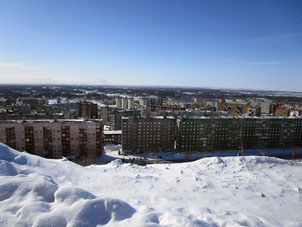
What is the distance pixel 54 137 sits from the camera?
2338cm

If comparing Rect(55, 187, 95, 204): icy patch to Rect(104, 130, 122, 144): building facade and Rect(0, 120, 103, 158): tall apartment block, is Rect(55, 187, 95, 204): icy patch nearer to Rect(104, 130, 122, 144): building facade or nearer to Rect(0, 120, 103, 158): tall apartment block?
Rect(0, 120, 103, 158): tall apartment block

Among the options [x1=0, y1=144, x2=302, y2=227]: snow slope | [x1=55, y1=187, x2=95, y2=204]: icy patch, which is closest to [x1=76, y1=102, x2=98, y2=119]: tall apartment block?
[x1=0, y1=144, x2=302, y2=227]: snow slope

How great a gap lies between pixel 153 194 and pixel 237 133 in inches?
988

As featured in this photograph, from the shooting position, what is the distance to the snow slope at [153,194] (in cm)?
A: 438

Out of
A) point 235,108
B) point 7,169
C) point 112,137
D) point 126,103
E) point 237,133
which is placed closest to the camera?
point 7,169

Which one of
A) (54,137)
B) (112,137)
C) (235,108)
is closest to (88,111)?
(112,137)

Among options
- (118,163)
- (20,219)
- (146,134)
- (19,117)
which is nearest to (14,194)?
(20,219)

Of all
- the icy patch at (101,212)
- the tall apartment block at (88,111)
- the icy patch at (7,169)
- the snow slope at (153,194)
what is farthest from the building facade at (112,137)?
the icy patch at (101,212)

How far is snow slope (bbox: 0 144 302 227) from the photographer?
4.38 m

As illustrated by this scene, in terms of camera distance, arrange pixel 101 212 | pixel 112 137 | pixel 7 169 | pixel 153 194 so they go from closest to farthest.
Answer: pixel 101 212 → pixel 7 169 → pixel 153 194 → pixel 112 137

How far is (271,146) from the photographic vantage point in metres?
29.9

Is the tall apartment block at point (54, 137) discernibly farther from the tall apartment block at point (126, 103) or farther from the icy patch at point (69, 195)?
the tall apartment block at point (126, 103)

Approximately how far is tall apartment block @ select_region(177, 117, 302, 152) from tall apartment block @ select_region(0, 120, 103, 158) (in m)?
11.1

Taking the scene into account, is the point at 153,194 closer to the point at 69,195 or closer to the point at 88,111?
the point at 69,195
